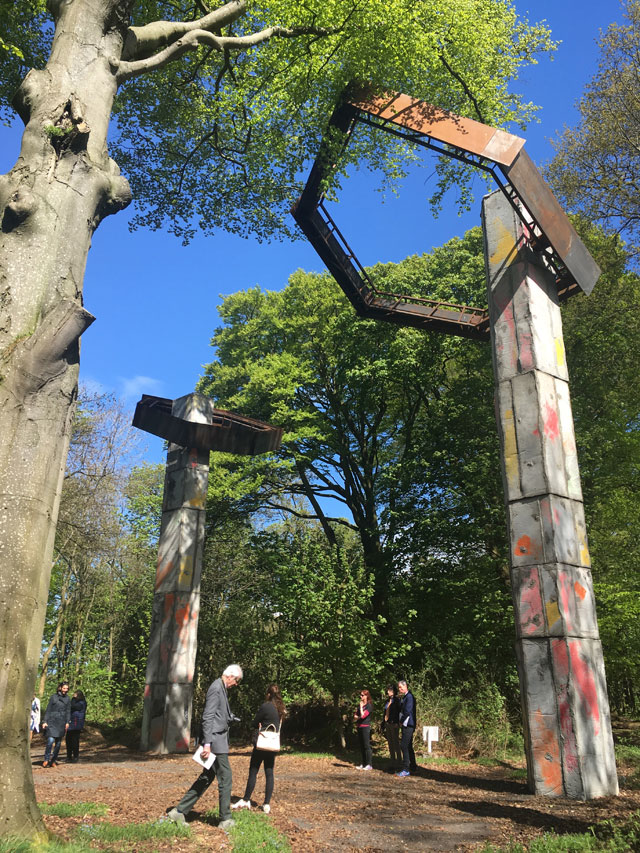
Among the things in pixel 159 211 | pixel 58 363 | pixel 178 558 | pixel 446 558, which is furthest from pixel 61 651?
pixel 58 363

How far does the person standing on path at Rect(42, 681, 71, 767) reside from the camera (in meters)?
13.6

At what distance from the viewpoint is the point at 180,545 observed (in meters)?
17.2

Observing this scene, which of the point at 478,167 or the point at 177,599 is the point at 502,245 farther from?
the point at 177,599

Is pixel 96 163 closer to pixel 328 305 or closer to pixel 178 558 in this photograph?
pixel 178 558

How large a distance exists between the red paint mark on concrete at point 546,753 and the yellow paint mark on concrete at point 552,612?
137 centimetres

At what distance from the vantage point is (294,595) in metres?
17.6

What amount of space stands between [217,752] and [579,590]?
21.7 feet

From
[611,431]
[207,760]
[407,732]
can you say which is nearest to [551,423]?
[407,732]

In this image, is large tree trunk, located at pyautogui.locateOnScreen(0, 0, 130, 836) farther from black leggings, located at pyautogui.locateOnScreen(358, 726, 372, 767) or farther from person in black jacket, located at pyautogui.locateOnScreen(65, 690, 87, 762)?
person in black jacket, located at pyautogui.locateOnScreen(65, 690, 87, 762)

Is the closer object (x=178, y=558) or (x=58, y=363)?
(x=58, y=363)

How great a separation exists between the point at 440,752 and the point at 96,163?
15.9 metres

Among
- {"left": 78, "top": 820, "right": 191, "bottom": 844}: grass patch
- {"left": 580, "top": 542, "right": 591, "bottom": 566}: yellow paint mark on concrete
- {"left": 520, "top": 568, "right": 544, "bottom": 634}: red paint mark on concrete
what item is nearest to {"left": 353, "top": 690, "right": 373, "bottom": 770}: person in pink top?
{"left": 520, "top": 568, "right": 544, "bottom": 634}: red paint mark on concrete

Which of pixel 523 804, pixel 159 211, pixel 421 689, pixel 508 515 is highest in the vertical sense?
pixel 159 211

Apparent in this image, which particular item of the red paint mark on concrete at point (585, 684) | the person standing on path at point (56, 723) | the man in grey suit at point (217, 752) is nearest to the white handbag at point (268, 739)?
the man in grey suit at point (217, 752)
